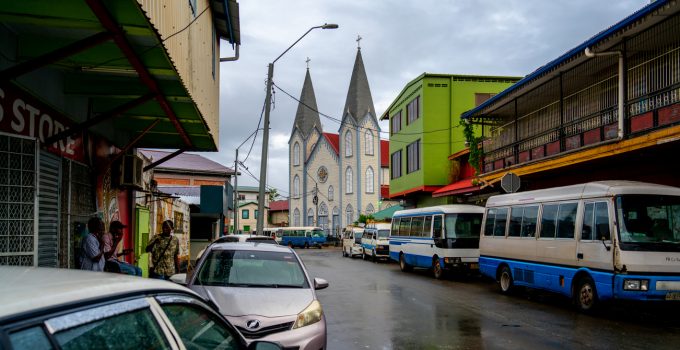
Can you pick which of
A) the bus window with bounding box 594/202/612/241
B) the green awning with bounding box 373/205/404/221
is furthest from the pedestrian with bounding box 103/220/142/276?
the green awning with bounding box 373/205/404/221

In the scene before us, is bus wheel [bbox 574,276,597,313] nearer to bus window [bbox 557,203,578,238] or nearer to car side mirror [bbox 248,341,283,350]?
bus window [bbox 557,203,578,238]

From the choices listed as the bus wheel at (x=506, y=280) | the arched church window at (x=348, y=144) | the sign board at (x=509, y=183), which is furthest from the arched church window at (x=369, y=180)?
the bus wheel at (x=506, y=280)

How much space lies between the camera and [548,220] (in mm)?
14211

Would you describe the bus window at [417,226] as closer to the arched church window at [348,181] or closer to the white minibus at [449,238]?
the white minibus at [449,238]

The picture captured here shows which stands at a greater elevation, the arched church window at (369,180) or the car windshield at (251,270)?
the arched church window at (369,180)

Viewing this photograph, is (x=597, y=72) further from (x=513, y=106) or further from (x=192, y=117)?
(x=192, y=117)

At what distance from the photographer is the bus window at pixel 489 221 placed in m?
17.3

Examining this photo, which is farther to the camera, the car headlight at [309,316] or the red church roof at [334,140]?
the red church roof at [334,140]

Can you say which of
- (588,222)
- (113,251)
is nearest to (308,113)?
(588,222)

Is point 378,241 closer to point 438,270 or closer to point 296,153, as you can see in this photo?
point 438,270

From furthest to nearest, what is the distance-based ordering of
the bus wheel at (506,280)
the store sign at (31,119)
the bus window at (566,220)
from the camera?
the bus wheel at (506,280), the bus window at (566,220), the store sign at (31,119)

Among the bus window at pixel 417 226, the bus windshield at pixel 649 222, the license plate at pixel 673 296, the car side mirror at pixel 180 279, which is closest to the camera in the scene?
the car side mirror at pixel 180 279

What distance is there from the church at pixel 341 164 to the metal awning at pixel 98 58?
55187mm

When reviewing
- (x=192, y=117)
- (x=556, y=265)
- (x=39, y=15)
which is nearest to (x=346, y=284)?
(x=556, y=265)
